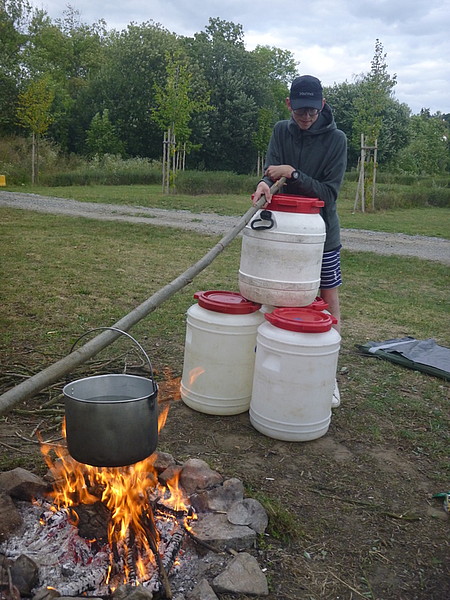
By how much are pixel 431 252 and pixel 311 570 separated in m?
9.52

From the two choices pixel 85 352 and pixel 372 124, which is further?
pixel 372 124

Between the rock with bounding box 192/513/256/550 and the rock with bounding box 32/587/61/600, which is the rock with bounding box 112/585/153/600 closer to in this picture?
the rock with bounding box 32/587/61/600

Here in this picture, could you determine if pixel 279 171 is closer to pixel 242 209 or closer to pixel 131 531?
pixel 131 531

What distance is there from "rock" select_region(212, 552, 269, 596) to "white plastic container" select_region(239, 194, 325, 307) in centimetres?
168

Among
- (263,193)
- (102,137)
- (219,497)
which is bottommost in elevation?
(219,497)

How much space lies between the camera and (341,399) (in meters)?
4.14

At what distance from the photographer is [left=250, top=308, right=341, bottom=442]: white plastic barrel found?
3.32 meters

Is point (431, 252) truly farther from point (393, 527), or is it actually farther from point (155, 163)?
point (155, 163)

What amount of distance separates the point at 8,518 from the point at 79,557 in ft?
1.11

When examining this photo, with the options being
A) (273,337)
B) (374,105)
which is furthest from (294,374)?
(374,105)

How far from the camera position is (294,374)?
10.9ft

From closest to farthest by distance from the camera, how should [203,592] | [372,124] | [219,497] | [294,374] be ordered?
[203,592]
[219,497]
[294,374]
[372,124]

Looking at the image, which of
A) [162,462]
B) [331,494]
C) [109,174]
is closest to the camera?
[162,462]

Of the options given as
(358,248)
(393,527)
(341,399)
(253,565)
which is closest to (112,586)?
(253,565)
